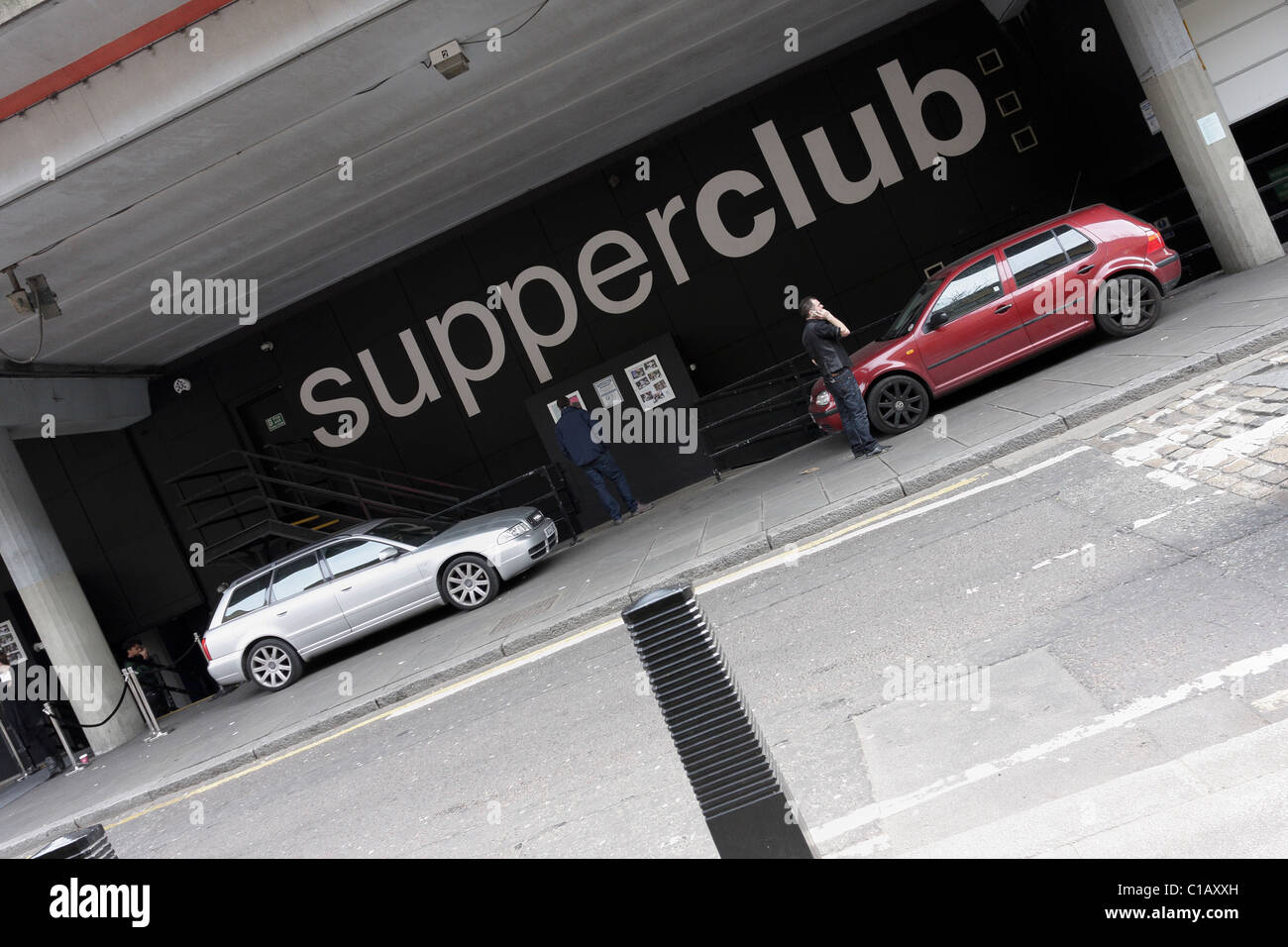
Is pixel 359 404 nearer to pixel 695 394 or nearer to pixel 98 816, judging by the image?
pixel 695 394

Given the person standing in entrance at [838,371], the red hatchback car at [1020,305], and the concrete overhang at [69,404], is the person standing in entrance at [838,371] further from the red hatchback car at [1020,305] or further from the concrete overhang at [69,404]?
A: the concrete overhang at [69,404]

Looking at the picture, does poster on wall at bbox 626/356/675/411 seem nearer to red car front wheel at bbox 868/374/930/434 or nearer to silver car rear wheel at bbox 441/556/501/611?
red car front wheel at bbox 868/374/930/434

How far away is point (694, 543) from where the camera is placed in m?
11.4

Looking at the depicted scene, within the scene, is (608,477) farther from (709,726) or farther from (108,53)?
(709,726)


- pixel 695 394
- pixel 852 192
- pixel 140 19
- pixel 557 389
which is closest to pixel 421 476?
pixel 557 389

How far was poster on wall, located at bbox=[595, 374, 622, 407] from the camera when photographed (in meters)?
17.5

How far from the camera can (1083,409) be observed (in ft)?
32.0

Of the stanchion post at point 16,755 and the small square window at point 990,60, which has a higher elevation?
the small square window at point 990,60

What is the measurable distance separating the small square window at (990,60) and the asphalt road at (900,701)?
1054 centimetres

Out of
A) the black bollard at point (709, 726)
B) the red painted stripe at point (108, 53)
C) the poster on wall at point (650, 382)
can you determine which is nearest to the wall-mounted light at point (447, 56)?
the red painted stripe at point (108, 53)

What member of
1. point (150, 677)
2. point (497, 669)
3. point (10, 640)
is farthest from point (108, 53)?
point (10, 640)

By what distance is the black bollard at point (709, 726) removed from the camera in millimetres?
2869

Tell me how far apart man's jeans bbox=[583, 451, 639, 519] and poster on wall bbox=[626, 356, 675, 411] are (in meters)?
2.26

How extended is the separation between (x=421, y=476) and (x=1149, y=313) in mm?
12513
